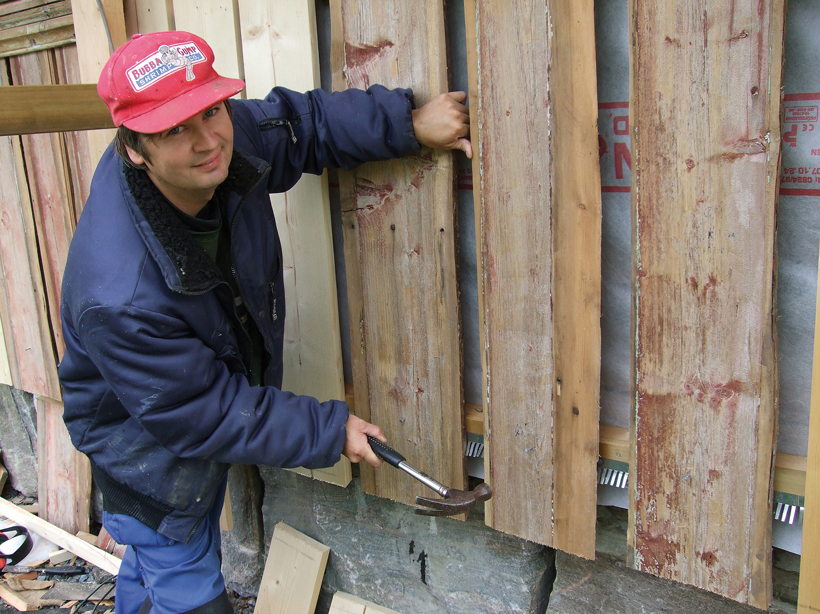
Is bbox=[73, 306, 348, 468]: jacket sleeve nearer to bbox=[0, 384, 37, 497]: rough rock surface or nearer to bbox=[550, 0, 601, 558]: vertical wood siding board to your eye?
bbox=[550, 0, 601, 558]: vertical wood siding board

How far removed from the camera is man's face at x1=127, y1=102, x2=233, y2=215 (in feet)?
5.55

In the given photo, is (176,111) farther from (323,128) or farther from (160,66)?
(323,128)

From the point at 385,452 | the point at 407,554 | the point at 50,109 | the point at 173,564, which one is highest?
the point at 50,109

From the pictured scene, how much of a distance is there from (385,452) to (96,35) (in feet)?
6.46

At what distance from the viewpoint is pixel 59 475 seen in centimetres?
386

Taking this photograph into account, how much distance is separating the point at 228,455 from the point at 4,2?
2.64m

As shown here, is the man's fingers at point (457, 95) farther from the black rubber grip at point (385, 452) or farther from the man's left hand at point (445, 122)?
the black rubber grip at point (385, 452)

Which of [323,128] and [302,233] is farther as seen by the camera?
[302,233]

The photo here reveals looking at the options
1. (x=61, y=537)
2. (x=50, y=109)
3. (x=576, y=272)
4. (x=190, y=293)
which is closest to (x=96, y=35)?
(x=50, y=109)

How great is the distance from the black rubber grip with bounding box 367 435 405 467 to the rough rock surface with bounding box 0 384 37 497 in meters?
3.09

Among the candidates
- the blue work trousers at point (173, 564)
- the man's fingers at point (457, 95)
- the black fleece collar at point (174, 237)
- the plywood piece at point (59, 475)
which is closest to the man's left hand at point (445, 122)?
the man's fingers at point (457, 95)

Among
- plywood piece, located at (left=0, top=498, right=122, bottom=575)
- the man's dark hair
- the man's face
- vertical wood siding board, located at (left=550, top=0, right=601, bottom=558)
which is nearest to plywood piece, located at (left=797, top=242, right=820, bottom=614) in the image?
vertical wood siding board, located at (left=550, top=0, right=601, bottom=558)

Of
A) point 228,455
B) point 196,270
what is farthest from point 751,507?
point 196,270

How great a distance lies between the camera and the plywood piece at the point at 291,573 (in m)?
2.82
